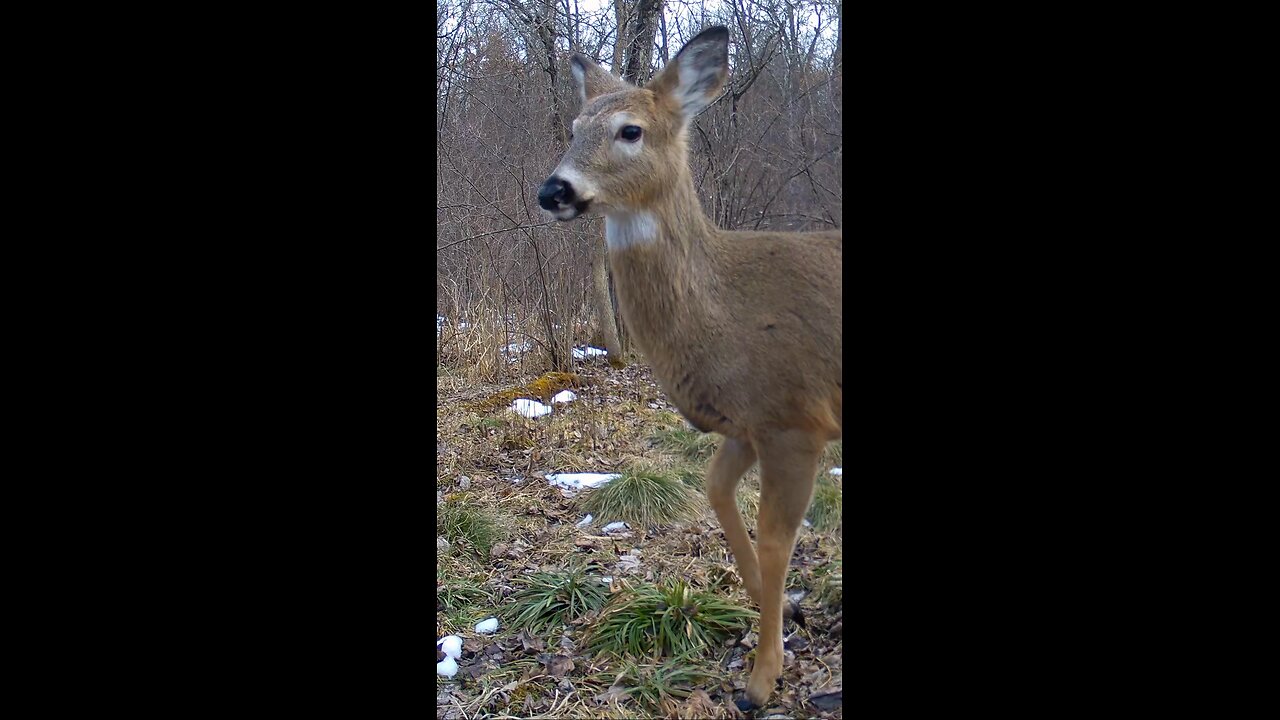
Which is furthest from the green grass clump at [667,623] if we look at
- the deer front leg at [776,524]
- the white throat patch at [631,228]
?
the white throat patch at [631,228]

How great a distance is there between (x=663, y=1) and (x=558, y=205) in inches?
31.4

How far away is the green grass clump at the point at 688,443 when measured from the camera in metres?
2.86

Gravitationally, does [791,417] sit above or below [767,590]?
above

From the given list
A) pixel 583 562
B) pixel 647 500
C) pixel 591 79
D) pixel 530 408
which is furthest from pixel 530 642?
pixel 591 79

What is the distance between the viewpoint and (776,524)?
201cm

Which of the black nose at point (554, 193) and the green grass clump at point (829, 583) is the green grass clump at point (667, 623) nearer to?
the green grass clump at point (829, 583)

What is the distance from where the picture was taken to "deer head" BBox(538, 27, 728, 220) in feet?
6.05

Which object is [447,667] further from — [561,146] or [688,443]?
[561,146]

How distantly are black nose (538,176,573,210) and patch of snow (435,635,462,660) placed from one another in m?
1.38

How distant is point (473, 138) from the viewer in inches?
130

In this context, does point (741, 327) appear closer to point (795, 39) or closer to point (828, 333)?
point (828, 333)

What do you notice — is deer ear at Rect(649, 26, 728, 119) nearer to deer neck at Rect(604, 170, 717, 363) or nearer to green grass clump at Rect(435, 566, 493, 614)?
deer neck at Rect(604, 170, 717, 363)

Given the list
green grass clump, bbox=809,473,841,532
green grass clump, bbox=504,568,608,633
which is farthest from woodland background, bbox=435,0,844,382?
green grass clump, bbox=504,568,608,633

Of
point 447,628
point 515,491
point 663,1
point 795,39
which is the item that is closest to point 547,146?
point 663,1
